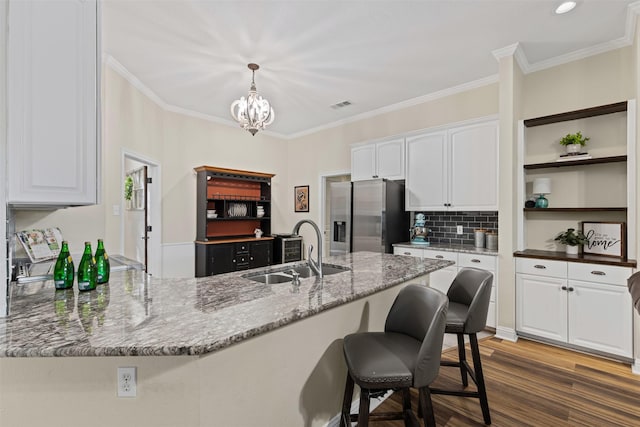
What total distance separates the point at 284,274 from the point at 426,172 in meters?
2.67

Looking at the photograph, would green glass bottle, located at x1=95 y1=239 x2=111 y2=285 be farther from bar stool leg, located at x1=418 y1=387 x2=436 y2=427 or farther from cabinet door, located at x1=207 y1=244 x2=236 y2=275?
cabinet door, located at x1=207 y1=244 x2=236 y2=275

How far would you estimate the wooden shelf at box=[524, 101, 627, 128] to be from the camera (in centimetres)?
295

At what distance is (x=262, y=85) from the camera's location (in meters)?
4.02

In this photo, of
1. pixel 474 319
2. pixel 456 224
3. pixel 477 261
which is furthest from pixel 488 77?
pixel 474 319

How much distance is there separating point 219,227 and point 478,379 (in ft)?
14.9

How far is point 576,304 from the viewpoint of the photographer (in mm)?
2869

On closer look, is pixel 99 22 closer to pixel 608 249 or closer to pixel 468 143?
pixel 468 143

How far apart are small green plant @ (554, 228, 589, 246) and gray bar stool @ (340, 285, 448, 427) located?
2.43 metres

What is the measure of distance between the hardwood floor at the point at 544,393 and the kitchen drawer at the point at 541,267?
0.72 metres

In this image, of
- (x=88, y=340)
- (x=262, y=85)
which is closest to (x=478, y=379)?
(x=88, y=340)

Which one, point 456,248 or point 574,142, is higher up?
point 574,142

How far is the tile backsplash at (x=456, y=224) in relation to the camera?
A: 3.88m

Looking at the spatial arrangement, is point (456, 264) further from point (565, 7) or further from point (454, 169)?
point (565, 7)

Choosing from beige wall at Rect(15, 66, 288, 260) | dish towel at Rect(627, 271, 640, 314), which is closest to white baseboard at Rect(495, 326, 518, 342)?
dish towel at Rect(627, 271, 640, 314)
